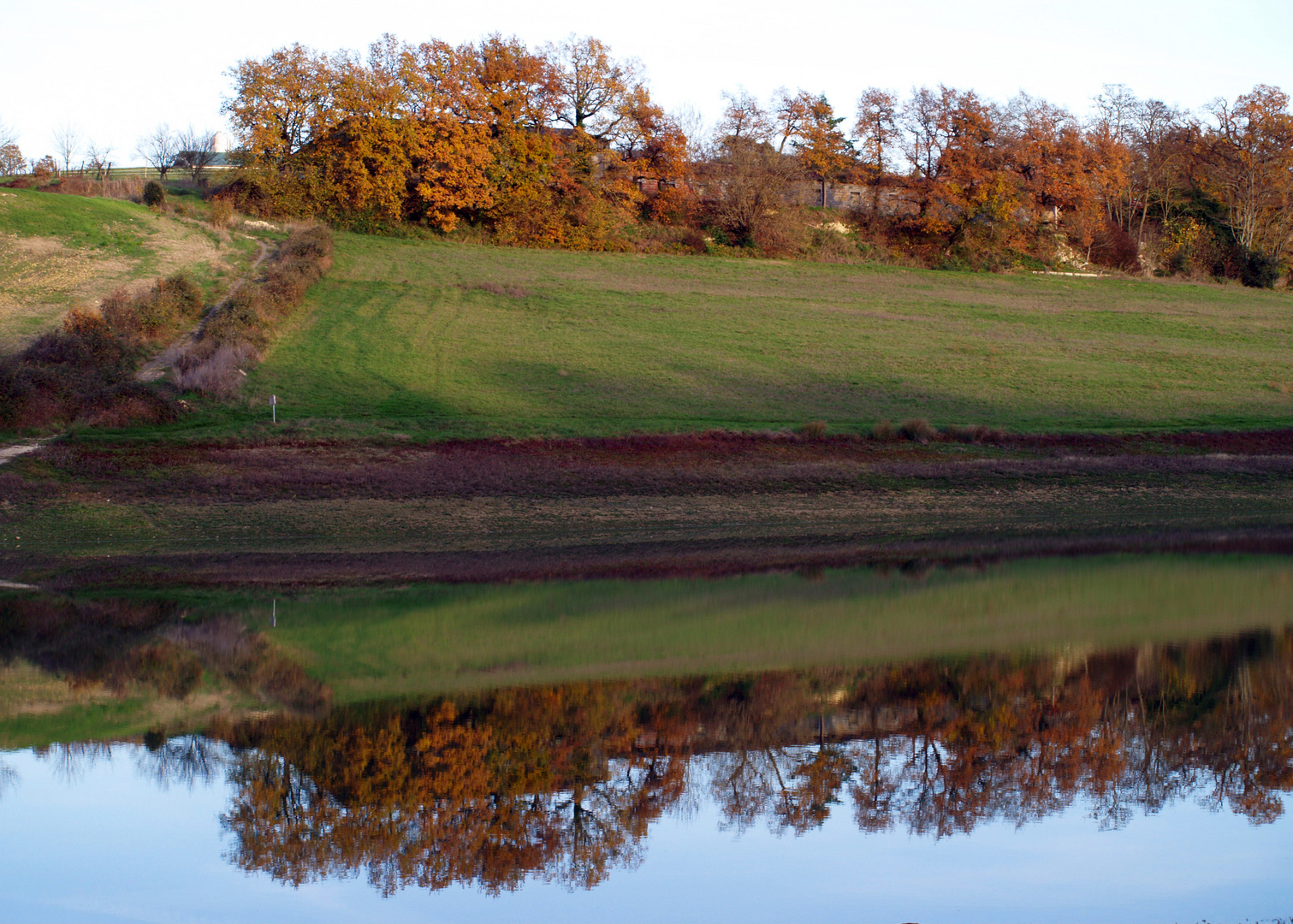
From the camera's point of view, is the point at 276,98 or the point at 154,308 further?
the point at 276,98

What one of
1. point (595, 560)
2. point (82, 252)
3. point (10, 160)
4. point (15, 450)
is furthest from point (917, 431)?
point (10, 160)

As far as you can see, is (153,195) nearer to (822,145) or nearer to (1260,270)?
(822,145)

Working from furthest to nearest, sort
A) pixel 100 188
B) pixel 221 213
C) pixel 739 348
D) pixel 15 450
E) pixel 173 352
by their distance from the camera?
pixel 100 188 < pixel 221 213 < pixel 739 348 < pixel 173 352 < pixel 15 450

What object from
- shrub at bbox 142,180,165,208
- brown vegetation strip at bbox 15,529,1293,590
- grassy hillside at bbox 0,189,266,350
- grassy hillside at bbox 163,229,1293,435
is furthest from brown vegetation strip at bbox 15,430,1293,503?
shrub at bbox 142,180,165,208

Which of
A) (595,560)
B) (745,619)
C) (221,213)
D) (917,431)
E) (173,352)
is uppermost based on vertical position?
(221,213)

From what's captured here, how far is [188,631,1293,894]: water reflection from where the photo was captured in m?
7.53

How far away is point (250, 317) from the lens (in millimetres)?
36625

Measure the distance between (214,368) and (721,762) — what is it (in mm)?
26583

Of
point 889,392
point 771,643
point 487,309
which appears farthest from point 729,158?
point 771,643

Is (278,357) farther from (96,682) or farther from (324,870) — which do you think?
(324,870)

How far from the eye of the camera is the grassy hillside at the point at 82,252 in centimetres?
3709

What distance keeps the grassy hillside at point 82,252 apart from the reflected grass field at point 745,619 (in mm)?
25304

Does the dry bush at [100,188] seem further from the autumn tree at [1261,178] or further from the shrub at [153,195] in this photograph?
the autumn tree at [1261,178]

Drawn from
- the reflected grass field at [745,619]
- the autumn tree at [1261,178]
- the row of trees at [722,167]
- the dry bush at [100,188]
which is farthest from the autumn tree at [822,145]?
the reflected grass field at [745,619]
